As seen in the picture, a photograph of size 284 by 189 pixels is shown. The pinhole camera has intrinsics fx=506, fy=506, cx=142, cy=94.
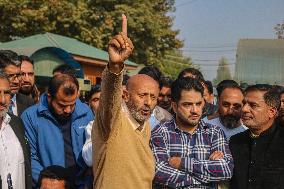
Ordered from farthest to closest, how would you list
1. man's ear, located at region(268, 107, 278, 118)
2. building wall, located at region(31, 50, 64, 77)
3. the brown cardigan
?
building wall, located at region(31, 50, 64, 77)
man's ear, located at region(268, 107, 278, 118)
the brown cardigan

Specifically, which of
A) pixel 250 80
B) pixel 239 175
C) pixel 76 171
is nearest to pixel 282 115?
pixel 239 175

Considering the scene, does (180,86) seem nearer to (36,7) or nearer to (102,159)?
(102,159)

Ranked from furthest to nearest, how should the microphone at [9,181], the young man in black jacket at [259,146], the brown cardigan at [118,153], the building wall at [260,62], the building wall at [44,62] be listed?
the building wall at [260,62], the building wall at [44,62], the young man in black jacket at [259,146], the microphone at [9,181], the brown cardigan at [118,153]

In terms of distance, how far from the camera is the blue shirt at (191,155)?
3561mm

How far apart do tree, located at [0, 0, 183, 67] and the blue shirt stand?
1861 cm

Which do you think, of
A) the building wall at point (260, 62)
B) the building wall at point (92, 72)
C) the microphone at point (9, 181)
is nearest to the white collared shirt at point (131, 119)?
the microphone at point (9, 181)

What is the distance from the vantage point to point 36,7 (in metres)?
22.3

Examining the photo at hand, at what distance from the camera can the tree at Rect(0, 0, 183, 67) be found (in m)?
21.9

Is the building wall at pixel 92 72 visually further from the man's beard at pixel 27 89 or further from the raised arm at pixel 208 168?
the raised arm at pixel 208 168

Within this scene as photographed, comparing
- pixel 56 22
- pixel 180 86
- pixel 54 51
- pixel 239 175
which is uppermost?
pixel 56 22

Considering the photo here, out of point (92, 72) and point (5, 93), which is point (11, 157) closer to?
point (5, 93)

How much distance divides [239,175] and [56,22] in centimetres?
2042

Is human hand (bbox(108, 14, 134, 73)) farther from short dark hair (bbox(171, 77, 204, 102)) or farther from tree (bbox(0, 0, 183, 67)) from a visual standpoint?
tree (bbox(0, 0, 183, 67))

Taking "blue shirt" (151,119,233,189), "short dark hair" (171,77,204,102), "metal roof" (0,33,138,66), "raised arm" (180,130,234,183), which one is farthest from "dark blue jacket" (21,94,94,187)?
"metal roof" (0,33,138,66)
